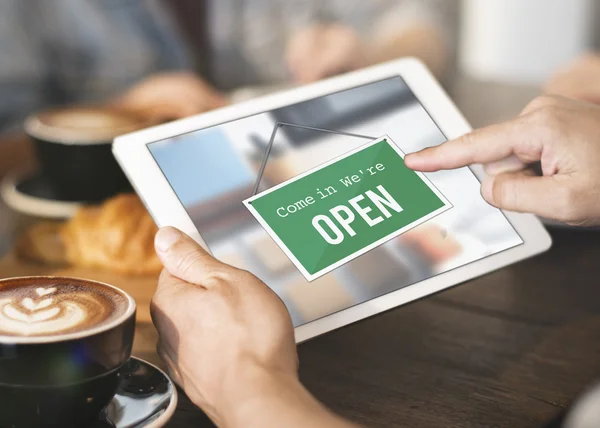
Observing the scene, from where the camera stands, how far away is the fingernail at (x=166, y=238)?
64 cm

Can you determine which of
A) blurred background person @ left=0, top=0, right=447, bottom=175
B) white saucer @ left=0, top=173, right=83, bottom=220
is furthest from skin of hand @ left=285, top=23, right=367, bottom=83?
white saucer @ left=0, top=173, right=83, bottom=220

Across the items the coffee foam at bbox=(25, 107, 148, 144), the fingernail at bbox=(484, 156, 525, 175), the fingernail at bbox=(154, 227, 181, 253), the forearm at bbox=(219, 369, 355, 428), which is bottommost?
the forearm at bbox=(219, 369, 355, 428)

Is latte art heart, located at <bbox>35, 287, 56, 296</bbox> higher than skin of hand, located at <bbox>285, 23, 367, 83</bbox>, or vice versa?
latte art heart, located at <bbox>35, 287, 56, 296</bbox>

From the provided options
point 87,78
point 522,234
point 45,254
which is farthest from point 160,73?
point 522,234

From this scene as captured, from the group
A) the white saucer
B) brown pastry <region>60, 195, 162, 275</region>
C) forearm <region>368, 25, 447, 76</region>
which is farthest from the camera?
forearm <region>368, 25, 447, 76</region>

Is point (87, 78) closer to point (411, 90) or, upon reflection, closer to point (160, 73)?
point (160, 73)

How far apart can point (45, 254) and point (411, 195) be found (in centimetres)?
48

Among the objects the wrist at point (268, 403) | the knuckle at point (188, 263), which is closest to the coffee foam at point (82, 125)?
the knuckle at point (188, 263)

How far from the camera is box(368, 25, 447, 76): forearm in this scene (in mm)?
1846

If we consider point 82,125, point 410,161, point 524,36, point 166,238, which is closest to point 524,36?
point 524,36

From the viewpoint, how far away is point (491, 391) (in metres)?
0.67

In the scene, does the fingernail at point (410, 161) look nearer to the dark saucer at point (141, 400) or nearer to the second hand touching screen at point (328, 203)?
the second hand touching screen at point (328, 203)

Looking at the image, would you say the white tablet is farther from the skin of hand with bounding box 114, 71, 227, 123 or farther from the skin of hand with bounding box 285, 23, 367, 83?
the skin of hand with bounding box 285, 23, 367, 83

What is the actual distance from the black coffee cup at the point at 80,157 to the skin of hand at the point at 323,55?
0.53 metres
